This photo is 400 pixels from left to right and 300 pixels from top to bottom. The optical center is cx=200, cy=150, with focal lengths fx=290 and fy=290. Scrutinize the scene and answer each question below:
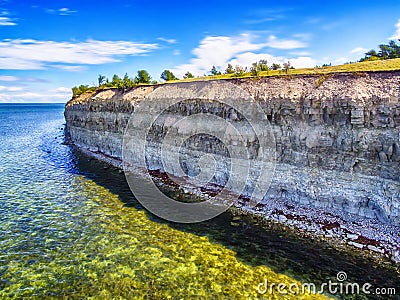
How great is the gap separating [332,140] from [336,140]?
1.00 feet

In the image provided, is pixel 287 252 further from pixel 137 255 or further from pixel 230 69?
pixel 230 69

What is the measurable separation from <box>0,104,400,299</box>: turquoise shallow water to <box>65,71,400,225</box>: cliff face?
5.22 metres

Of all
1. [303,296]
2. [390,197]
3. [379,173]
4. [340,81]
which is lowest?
[303,296]

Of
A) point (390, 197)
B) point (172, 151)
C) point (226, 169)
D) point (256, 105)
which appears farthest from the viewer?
point (172, 151)

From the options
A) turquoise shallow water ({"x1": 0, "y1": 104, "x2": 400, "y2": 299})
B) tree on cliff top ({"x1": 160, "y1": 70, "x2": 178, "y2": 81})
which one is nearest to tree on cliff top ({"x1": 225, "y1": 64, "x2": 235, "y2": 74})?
tree on cliff top ({"x1": 160, "y1": 70, "x2": 178, "y2": 81})

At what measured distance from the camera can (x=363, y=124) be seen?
21.8m

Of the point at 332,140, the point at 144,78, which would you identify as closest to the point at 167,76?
the point at 144,78

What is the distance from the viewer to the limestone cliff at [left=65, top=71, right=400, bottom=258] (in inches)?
815

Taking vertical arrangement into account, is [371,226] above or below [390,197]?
below

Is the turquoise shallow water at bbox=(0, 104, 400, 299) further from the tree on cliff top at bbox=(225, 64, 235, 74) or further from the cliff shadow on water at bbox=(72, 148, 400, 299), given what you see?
the tree on cliff top at bbox=(225, 64, 235, 74)

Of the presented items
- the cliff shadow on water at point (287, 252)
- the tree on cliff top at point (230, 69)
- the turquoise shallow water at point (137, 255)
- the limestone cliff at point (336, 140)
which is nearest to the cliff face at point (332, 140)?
the limestone cliff at point (336, 140)

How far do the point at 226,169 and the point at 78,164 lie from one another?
2311 centimetres

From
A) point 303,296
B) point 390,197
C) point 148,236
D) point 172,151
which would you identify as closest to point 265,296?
point 303,296

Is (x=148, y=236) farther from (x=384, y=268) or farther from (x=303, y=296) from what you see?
(x=384, y=268)
